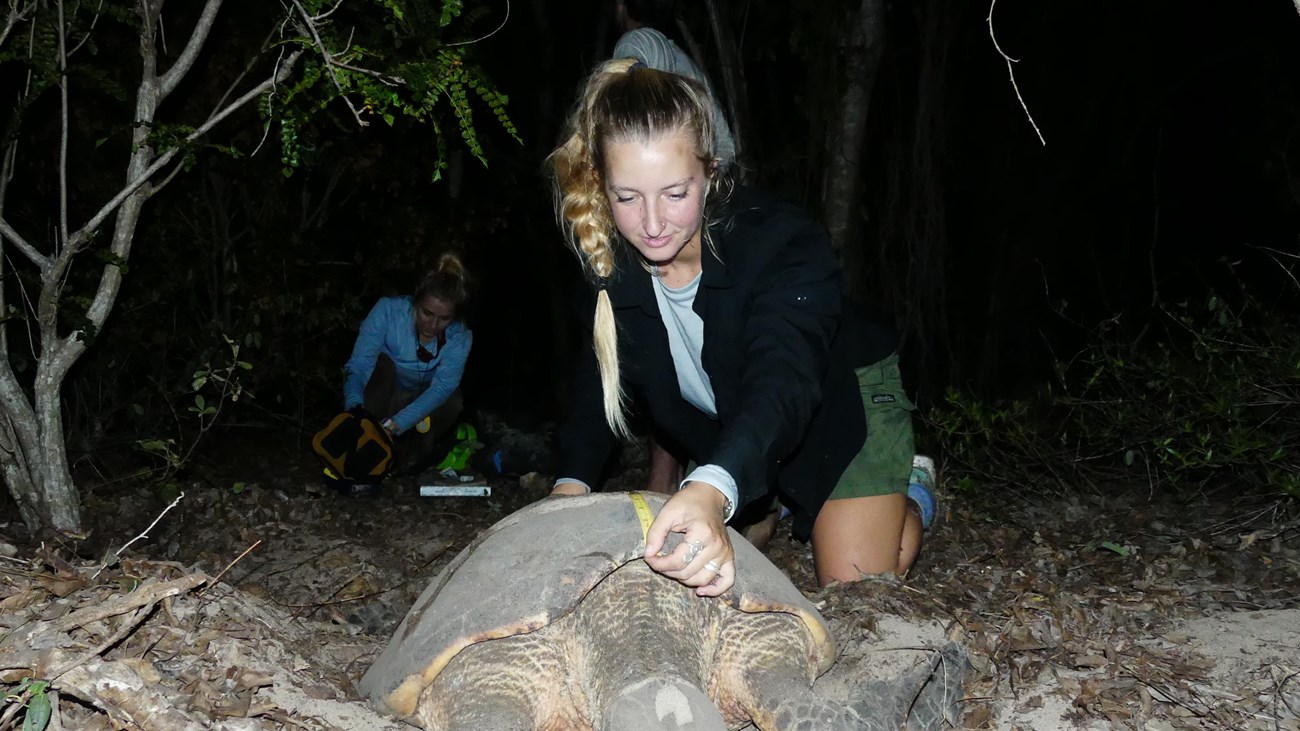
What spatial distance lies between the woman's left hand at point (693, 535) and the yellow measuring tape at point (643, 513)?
274mm

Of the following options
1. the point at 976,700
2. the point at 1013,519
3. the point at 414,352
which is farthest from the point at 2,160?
the point at 1013,519

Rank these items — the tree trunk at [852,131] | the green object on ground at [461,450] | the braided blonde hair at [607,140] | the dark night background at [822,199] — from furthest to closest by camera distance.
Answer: the green object on ground at [461,450] < the dark night background at [822,199] < the tree trunk at [852,131] < the braided blonde hair at [607,140]

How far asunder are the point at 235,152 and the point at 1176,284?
1292 centimetres

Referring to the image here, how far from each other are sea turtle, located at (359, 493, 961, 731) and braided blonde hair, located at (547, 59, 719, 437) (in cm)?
76

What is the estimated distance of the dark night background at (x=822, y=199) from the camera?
234 inches

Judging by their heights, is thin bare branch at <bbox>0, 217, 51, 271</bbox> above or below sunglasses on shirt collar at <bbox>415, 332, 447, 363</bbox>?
above

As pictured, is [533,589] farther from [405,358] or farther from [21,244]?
[405,358]

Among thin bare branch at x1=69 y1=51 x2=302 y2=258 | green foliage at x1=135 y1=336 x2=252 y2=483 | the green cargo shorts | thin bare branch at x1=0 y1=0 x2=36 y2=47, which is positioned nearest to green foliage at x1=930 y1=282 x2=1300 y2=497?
the green cargo shorts

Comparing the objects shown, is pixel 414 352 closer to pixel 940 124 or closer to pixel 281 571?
pixel 281 571

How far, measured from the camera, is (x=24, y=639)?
2.12 m

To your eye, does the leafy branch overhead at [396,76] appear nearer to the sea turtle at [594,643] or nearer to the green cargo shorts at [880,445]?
the sea turtle at [594,643]

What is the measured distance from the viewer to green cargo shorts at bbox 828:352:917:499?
11.6 feet

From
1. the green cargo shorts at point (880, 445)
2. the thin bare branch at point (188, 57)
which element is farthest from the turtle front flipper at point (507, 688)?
the thin bare branch at point (188, 57)

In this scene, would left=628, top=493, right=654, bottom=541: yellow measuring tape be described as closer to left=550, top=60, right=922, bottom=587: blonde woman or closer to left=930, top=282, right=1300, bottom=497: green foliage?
left=550, top=60, right=922, bottom=587: blonde woman
